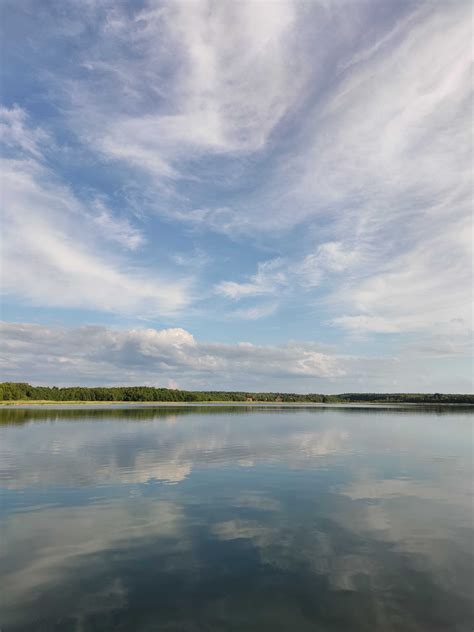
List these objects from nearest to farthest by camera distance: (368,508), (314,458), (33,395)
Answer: (368,508) < (314,458) < (33,395)

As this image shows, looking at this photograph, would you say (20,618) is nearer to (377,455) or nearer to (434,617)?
(434,617)

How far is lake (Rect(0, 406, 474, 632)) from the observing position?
448 inches

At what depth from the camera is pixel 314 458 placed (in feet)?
125

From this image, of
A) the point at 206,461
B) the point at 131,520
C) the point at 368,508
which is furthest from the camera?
the point at 206,461

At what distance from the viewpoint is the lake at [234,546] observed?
1138cm

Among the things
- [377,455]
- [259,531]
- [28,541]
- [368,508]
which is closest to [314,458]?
[377,455]

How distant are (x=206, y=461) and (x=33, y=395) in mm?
179665

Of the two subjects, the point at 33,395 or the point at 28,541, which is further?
the point at 33,395

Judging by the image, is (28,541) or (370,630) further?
(28,541)

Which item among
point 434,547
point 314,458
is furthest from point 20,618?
point 314,458

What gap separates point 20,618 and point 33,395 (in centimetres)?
20007

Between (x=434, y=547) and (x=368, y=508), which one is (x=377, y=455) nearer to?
(x=368, y=508)

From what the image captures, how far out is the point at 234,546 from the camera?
16.1 m

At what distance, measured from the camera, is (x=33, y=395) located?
187500mm
